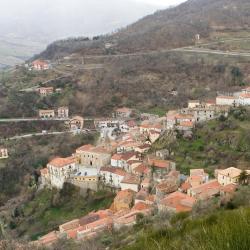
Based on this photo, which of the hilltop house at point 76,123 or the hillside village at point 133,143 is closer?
the hillside village at point 133,143

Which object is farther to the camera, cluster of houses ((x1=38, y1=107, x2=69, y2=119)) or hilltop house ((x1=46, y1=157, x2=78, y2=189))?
cluster of houses ((x1=38, y1=107, x2=69, y2=119))

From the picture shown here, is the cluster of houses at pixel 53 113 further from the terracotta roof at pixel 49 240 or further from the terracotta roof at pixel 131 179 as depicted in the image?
the terracotta roof at pixel 49 240

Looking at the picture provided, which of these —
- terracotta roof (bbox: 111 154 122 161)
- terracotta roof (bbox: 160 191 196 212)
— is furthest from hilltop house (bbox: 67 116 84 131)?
terracotta roof (bbox: 160 191 196 212)

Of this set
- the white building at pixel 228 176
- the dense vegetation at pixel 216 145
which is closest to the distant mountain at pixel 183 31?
the dense vegetation at pixel 216 145

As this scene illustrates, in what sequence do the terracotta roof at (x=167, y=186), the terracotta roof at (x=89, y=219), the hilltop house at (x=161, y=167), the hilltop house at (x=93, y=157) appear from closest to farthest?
the terracotta roof at (x=89, y=219) < the terracotta roof at (x=167, y=186) < the hilltop house at (x=161, y=167) < the hilltop house at (x=93, y=157)

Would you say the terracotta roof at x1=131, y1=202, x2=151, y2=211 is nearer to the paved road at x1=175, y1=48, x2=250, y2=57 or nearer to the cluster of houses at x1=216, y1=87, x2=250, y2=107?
the cluster of houses at x1=216, y1=87, x2=250, y2=107

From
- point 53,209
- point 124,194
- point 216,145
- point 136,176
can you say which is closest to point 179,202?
point 124,194

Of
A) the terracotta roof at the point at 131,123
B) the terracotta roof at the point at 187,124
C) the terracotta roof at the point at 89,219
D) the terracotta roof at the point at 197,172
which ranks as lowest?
the terracotta roof at the point at 89,219
